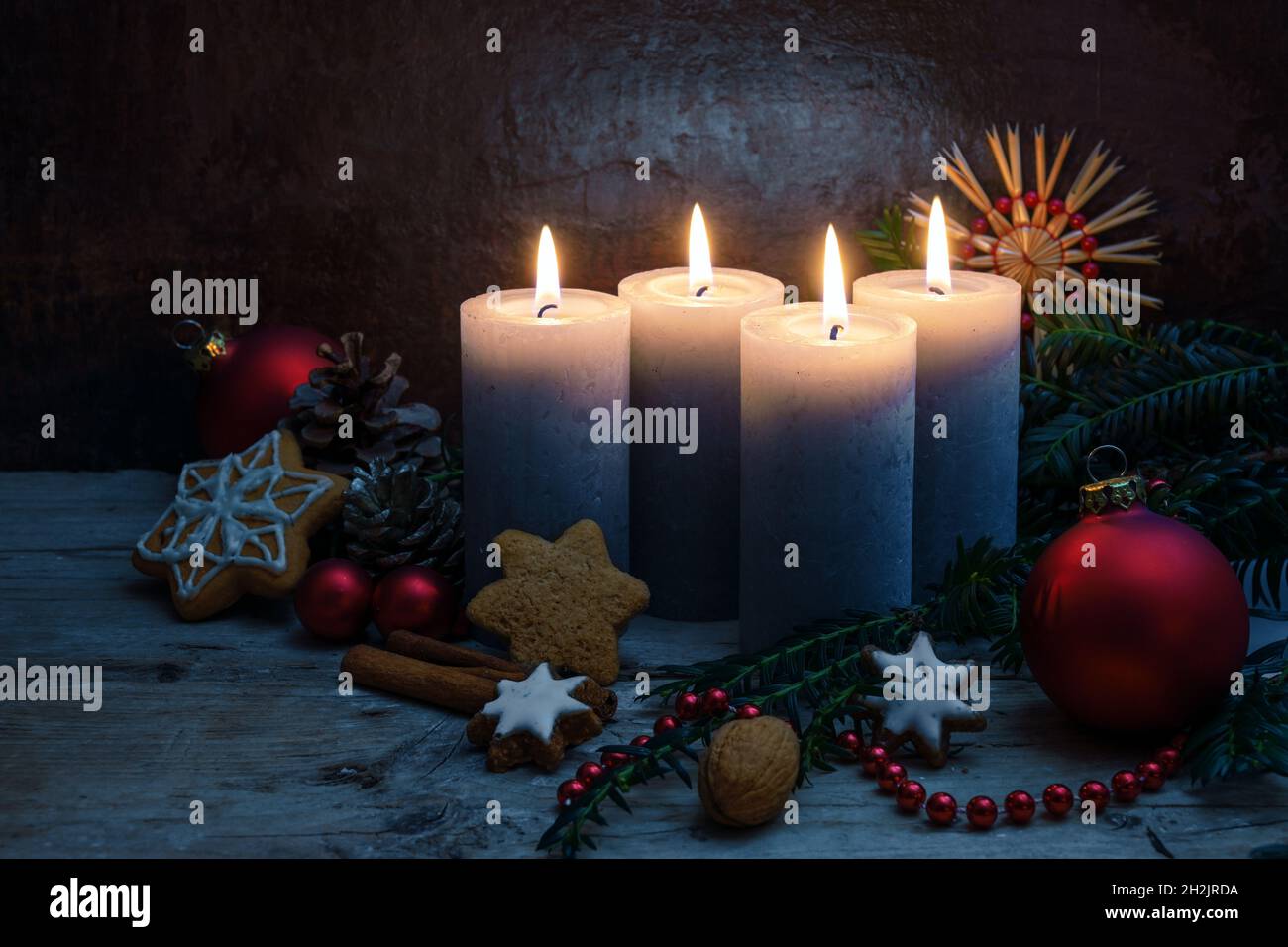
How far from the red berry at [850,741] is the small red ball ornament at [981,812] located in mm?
96

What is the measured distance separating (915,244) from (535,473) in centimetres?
54

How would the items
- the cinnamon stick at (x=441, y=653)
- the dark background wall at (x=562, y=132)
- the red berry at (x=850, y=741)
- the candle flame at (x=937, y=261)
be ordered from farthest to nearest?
the dark background wall at (x=562, y=132) → the candle flame at (x=937, y=261) → the cinnamon stick at (x=441, y=653) → the red berry at (x=850, y=741)

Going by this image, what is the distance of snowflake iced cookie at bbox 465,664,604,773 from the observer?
968 mm

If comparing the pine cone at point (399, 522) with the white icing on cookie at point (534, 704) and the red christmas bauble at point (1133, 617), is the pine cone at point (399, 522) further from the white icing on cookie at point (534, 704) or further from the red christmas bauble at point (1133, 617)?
the red christmas bauble at point (1133, 617)

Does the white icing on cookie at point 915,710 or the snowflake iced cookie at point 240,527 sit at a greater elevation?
the snowflake iced cookie at point 240,527

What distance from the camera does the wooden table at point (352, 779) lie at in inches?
34.6

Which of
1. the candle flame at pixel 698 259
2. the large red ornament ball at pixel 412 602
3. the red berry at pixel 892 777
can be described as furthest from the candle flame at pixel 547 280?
the red berry at pixel 892 777

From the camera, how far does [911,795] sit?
907mm

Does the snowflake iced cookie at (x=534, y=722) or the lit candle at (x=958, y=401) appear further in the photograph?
the lit candle at (x=958, y=401)

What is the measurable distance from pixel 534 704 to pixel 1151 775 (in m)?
0.40

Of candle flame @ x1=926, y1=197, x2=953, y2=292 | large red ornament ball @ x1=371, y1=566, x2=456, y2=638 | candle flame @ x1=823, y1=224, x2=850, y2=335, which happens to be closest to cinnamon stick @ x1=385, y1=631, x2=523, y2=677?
large red ornament ball @ x1=371, y1=566, x2=456, y2=638

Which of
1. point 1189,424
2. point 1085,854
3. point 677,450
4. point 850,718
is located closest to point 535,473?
point 677,450

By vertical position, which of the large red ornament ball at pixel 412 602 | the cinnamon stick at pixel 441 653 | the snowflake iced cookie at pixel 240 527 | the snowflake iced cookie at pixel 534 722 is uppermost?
the snowflake iced cookie at pixel 240 527

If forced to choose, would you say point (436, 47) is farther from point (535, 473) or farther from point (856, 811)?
point (856, 811)
